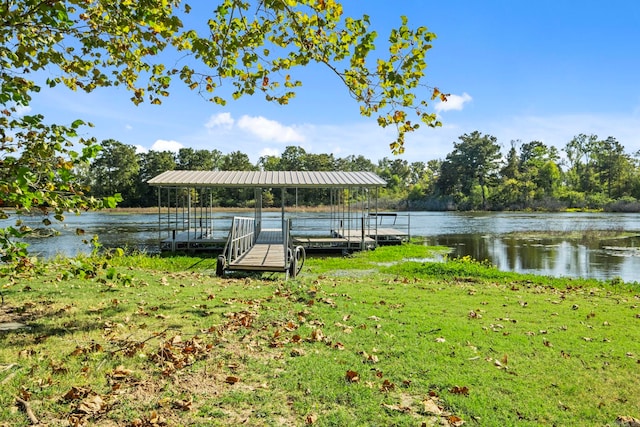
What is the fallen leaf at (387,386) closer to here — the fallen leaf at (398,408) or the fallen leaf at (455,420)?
the fallen leaf at (398,408)

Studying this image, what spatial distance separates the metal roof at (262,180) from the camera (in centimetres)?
1806

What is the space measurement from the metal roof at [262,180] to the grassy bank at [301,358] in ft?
34.7

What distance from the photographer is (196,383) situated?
3.72 metres

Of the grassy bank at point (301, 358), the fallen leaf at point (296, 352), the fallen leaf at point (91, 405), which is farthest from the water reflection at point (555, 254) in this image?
the fallen leaf at point (91, 405)

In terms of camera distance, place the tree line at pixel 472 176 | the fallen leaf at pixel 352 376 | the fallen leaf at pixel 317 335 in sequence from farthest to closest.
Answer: the tree line at pixel 472 176 < the fallen leaf at pixel 317 335 < the fallen leaf at pixel 352 376

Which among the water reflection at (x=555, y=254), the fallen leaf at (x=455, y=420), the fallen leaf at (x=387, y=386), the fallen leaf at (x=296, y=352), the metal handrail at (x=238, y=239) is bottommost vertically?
the water reflection at (x=555, y=254)

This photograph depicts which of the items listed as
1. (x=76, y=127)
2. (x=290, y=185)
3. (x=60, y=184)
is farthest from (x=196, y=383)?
(x=290, y=185)

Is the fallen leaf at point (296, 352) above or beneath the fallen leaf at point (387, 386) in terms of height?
above

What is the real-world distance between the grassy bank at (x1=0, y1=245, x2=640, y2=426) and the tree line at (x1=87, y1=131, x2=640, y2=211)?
47046mm

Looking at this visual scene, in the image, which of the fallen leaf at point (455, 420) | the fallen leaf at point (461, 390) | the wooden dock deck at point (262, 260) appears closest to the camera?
the fallen leaf at point (455, 420)

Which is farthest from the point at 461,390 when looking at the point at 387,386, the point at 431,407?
the point at 387,386

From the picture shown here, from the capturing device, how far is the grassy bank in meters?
3.36

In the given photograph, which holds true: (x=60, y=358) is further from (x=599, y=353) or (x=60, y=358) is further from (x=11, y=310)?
(x=599, y=353)

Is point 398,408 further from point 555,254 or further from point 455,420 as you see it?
point 555,254
